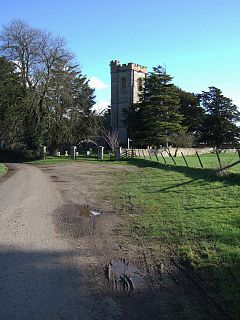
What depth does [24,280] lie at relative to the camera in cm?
566

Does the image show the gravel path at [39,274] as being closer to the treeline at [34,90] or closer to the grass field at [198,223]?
the grass field at [198,223]

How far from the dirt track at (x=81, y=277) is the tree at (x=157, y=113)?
58869 millimetres

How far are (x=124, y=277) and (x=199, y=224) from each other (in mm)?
3431

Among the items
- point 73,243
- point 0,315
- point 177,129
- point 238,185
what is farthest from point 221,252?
point 177,129

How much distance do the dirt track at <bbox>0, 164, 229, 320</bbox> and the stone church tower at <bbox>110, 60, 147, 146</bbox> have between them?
279 feet

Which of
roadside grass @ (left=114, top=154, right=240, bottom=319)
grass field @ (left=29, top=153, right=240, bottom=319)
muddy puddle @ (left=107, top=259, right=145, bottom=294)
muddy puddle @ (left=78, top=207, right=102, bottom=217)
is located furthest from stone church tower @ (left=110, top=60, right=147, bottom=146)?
muddy puddle @ (left=107, top=259, right=145, bottom=294)

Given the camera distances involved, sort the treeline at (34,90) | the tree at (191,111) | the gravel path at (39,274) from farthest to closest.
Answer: the tree at (191,111) < the treeline at (34,90) < the gravel path at (39,274)

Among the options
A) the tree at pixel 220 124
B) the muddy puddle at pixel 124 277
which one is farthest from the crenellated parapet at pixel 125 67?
the muddy puddle at pixel 124 277

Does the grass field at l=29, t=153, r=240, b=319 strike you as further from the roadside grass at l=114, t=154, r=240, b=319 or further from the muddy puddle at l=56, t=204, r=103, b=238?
the muddy puddle at l=56, t=204, r=103, b=238

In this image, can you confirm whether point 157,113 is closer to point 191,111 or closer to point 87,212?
point 191,111

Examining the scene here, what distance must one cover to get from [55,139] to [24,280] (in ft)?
168

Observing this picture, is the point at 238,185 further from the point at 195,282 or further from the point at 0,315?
the point at 0,315

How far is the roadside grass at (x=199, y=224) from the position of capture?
18.6 feet

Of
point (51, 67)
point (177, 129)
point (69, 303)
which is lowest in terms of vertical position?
point (69, 303)
